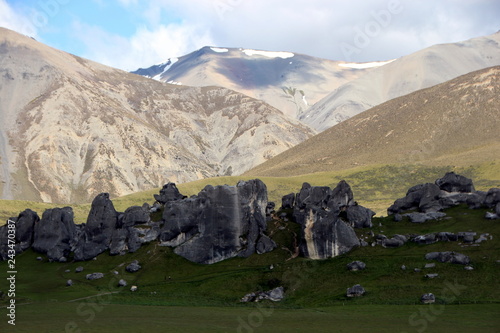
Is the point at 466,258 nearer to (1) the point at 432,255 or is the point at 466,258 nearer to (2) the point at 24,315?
(1) the point at 432,255

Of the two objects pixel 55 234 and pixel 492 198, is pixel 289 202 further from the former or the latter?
pixel 55 234

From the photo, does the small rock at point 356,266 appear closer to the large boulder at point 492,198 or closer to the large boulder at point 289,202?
the large boulder at point 289,202

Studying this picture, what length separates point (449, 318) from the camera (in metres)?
59.4

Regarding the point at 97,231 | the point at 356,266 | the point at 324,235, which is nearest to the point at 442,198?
the point at 324,235

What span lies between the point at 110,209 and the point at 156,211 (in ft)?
35.8

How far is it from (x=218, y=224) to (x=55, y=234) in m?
38.1

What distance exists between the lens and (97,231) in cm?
11506

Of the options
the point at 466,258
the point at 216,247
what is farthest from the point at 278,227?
the point at 466,258

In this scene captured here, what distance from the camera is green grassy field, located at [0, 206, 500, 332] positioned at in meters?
58.7

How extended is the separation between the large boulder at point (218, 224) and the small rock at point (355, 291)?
27.0m

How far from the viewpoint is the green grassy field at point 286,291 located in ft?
192

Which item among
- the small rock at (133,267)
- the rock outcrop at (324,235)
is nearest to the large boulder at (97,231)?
the small rock at (133,267)

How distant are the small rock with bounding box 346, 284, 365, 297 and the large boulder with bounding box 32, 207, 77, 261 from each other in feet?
210

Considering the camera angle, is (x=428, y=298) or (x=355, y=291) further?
(x=355, y=291)
